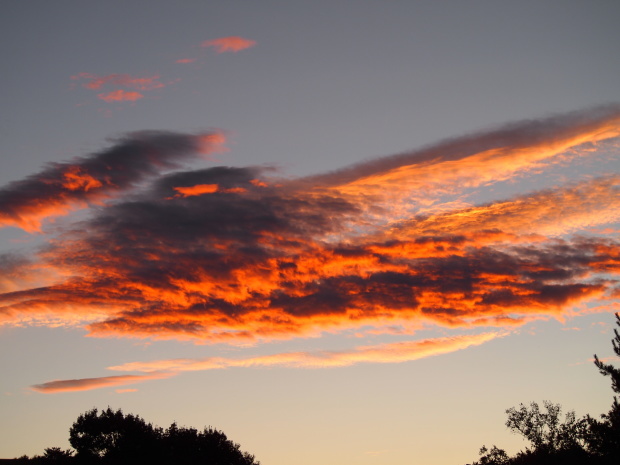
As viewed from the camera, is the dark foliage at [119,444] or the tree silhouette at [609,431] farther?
the dark foliage at [119,444]

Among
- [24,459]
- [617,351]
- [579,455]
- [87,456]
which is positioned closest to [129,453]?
[87,456]

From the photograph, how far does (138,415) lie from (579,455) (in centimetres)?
5690

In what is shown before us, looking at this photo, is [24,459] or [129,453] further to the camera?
[24,459]

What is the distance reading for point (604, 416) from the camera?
187 ft

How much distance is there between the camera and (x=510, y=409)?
309ft

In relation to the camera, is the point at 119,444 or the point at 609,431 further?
the point at 119,444

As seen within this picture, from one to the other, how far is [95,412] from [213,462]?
63.7 ft

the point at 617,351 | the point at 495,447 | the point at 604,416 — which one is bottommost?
the point at 495,447

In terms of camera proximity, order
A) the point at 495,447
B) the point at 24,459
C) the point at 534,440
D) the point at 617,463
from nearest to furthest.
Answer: the point at 617,463 < the point at 24,459 < the point at 534,440 < the point at 495,447

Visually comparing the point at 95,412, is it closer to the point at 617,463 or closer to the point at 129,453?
the point at 129,453

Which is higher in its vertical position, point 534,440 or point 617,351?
point 617,351

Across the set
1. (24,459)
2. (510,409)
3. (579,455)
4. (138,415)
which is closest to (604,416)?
(579,455)

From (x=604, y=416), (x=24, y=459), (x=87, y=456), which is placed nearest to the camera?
(x=604, y=416)

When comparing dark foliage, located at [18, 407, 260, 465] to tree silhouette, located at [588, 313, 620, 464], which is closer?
tree silhouette, located at [588, 313, 620, 464]
